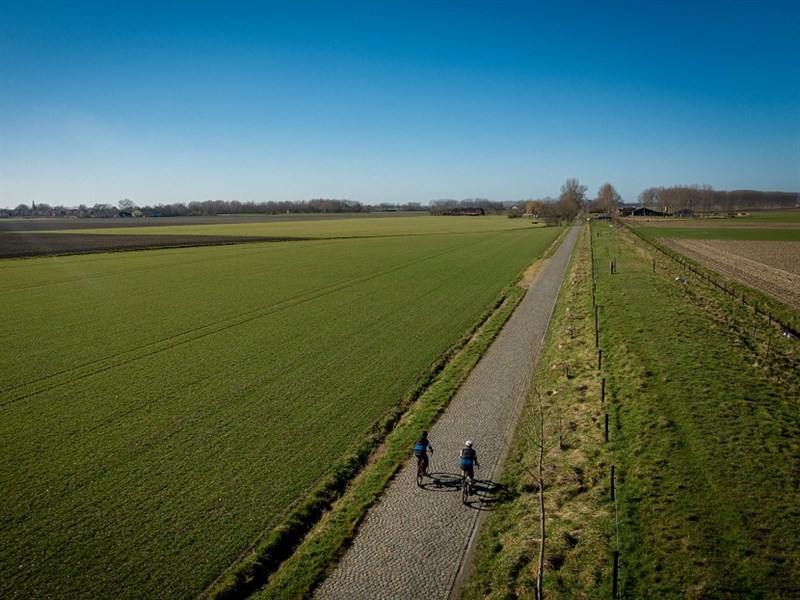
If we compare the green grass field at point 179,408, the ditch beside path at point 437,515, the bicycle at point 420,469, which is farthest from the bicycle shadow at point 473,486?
the green grass field at point 179,408

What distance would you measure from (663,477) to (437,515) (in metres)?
6.20

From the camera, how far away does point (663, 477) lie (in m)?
14.3

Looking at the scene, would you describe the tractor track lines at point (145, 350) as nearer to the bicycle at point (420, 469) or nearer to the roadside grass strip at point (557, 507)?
the bicycle at point (420, 469)

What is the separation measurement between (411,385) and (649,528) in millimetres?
11966

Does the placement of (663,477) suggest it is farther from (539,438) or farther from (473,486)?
(473,486)

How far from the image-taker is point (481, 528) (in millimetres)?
13164

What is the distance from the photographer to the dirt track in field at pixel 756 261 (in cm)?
4446

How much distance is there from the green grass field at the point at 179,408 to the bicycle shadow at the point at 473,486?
318 cm

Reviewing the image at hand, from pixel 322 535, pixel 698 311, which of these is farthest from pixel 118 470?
pixel 698 311

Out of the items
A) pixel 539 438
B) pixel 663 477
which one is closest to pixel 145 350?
pixel 539 438

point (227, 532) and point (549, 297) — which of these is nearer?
point (227, 532)

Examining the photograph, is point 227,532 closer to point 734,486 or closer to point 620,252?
point 734,486

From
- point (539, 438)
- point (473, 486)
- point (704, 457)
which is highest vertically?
point (704, 457)

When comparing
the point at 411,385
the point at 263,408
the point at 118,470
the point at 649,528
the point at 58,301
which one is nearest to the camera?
the point at 649,528
